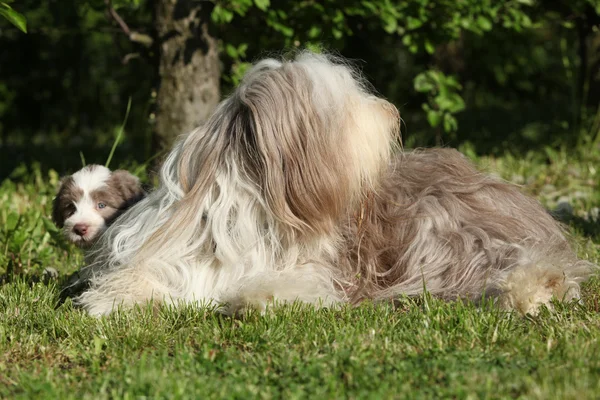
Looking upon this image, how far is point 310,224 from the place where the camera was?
3883mm

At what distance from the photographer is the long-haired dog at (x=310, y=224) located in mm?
3803

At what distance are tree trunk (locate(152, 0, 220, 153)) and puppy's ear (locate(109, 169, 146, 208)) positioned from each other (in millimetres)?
1914

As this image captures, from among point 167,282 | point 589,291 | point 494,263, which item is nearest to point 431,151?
point 494,263

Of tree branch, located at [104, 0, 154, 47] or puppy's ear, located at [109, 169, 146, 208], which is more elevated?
tree branch, located at [104, 0, 154, 47]

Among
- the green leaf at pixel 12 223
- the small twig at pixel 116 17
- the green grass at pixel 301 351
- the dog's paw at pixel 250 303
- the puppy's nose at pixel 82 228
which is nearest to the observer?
the green grass at pixel 301 351

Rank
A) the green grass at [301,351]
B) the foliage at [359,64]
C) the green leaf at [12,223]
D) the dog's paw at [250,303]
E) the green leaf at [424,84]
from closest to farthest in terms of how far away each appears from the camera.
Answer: the green grass at [301,351]
the dog's paw at [250,303]
the green leaf at [12,223]
the foliage at [359,64]
the green leaf at [424,84]

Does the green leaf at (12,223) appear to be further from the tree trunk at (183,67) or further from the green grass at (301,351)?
→ the tree trunk at (183,67)

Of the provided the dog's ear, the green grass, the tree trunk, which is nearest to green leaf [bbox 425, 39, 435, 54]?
the tree trunk

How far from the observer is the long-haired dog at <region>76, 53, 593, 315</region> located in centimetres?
380

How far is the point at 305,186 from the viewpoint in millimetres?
3777

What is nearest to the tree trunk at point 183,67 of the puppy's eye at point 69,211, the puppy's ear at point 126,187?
the puppy's ear at point 126,187

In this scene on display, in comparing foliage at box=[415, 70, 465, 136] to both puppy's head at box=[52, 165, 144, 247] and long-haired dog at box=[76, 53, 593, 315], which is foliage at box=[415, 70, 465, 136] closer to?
long-haired dog at box=[76, 53, 593, 315]

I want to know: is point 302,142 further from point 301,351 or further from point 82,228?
point 82,228

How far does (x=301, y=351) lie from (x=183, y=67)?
12.8ft
